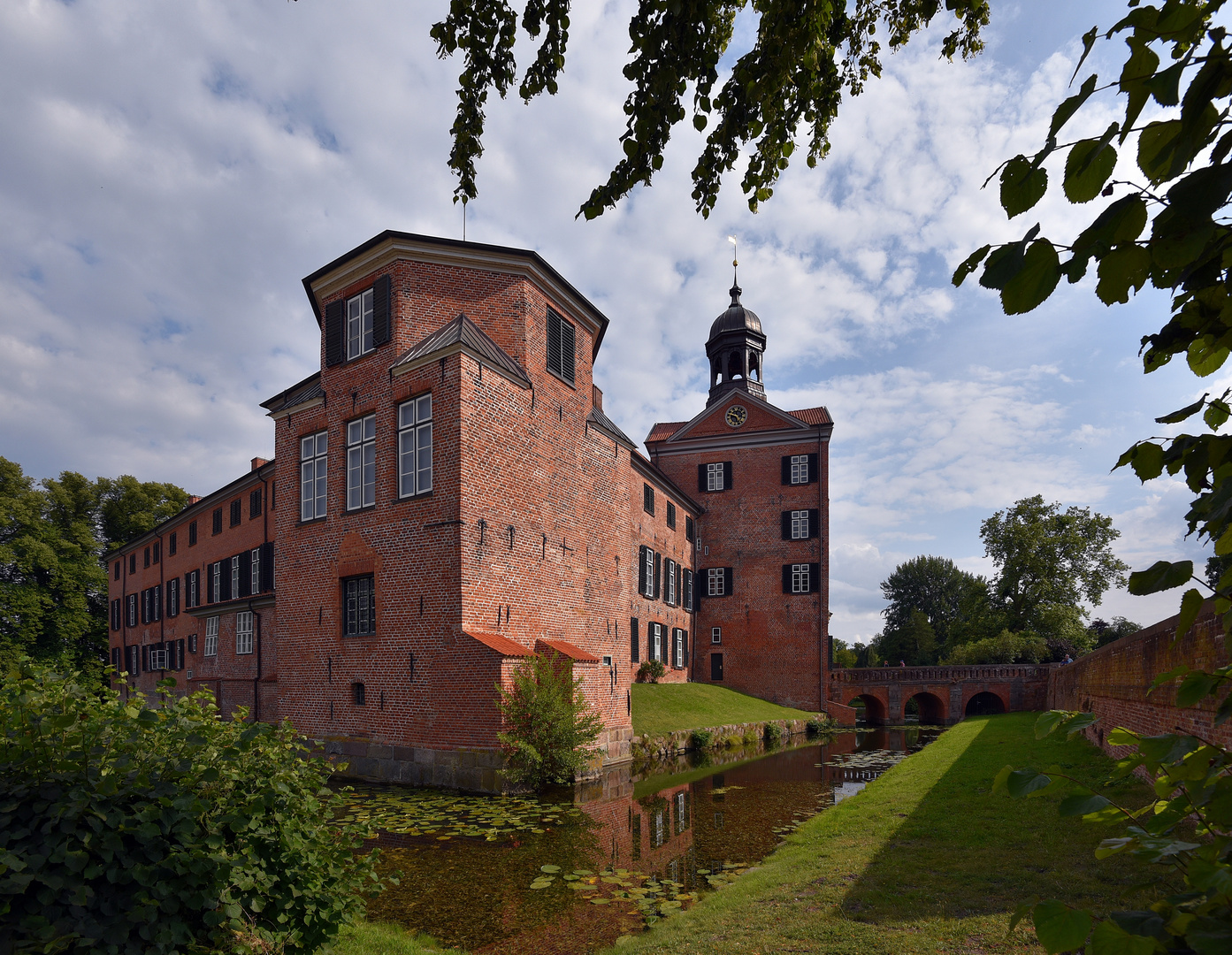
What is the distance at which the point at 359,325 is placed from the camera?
16672 mm

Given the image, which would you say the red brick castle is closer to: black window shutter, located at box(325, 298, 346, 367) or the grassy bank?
black window shutter, located at box(325, 298, 346, 367)

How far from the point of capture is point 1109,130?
1.10 m

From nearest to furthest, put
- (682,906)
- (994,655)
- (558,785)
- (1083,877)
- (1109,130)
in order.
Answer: (1109,130)
(1083,877)
(682,906)
(558,785)
(994,655)

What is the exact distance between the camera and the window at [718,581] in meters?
34.5

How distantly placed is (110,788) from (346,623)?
1280 cm

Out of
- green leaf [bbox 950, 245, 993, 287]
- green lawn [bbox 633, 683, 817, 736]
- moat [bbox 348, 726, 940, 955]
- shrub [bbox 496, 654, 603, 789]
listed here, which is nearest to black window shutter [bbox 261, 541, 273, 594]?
moat [bbox 348, 726, 940, 955]

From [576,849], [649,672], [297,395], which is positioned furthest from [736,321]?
[576,849]

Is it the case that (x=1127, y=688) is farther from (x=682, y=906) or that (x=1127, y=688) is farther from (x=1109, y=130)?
(x=1109, y=130)

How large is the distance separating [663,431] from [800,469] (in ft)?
25.6

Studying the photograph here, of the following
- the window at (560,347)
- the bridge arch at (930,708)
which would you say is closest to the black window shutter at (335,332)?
the window at (560,347)

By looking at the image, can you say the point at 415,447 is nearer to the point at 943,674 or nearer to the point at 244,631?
the point at 244,631

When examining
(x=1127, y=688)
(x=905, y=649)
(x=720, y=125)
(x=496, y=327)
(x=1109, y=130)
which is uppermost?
(x=496, y=327)

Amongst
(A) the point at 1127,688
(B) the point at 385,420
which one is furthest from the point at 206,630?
(A) the point at 1127,688

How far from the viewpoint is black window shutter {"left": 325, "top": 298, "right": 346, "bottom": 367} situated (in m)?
16.9
